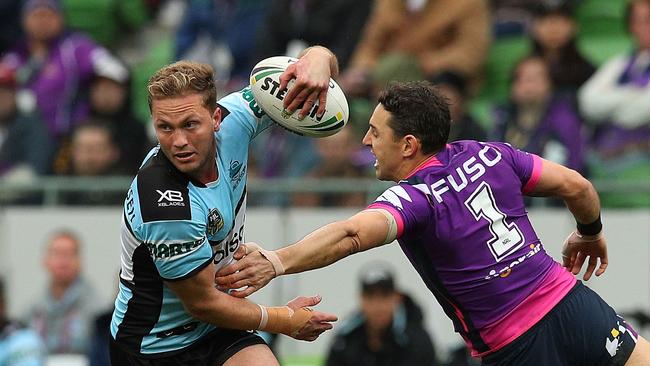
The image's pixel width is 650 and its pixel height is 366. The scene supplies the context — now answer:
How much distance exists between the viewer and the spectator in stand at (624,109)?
34.8ft

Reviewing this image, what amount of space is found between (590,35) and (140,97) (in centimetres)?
460

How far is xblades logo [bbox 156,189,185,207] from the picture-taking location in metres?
5.95

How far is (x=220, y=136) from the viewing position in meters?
6.47

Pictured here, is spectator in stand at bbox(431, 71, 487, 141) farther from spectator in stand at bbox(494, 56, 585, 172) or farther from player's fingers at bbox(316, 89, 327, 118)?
player's fingers at bbox(316, 89, 327, 118)

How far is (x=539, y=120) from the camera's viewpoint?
1073 centimetres

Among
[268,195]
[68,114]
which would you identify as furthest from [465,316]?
[68,114]

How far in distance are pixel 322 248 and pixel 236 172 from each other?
2.65 ft

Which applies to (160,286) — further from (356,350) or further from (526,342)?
(356,350)

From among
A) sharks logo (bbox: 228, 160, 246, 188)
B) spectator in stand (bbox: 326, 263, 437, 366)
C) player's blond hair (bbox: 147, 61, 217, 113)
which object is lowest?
spectator in stand (bbox: 326, 263, 437, 366)

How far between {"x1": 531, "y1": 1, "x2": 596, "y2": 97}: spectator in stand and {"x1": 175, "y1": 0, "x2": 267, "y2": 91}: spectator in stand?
3177mm

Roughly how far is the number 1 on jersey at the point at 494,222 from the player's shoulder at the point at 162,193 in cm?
135

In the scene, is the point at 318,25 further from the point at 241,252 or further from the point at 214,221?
the point at 241,252

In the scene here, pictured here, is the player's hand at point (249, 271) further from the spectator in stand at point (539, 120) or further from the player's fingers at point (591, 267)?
the spectator in stand at point (539, 120)

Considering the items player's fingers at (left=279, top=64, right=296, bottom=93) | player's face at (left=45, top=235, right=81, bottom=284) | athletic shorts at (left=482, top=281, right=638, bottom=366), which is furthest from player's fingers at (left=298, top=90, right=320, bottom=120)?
player's face at (left=45, top=235, right=81, bottom=284)
